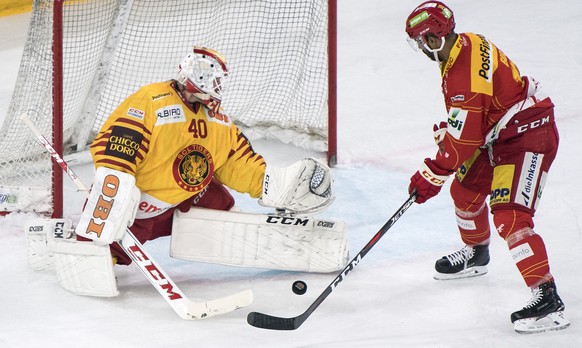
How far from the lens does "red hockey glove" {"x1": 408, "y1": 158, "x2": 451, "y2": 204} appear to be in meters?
3.53

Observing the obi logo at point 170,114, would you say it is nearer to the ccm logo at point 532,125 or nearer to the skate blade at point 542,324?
the ccm logo at point 532,125

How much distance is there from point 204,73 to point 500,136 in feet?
3.30

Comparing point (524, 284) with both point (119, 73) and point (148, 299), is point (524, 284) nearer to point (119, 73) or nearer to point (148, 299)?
point (148, 299)

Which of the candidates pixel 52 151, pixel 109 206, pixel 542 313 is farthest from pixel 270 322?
pixel 52 151

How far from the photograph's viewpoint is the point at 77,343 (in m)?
3.40

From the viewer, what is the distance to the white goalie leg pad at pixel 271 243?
12.9 ft

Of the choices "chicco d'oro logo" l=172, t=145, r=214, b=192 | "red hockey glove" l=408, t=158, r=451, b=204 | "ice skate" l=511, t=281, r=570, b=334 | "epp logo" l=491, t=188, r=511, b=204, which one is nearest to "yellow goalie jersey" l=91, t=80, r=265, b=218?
"chicco d'oro logo" l=172, t=145, r=214, b=192

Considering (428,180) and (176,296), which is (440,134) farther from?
(176,296)

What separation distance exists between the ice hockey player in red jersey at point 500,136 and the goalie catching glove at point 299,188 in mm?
458

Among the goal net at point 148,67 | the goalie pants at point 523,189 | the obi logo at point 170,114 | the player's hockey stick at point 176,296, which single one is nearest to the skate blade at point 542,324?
the goalie pants at point 523,189

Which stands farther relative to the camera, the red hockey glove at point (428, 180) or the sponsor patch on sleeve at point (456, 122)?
the red hockey glove at point (428, 180)

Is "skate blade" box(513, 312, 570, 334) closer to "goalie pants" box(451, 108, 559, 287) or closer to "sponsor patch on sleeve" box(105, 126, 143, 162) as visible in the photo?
"goalie pants" box(451, 108, 559, 287)

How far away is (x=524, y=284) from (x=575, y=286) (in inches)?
7.0

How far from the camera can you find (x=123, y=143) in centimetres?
357
